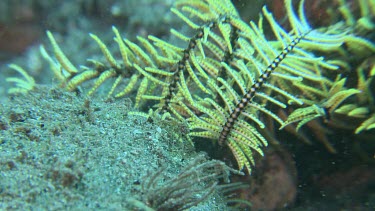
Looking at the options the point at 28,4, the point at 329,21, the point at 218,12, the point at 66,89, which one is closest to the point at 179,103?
the point at 218,12

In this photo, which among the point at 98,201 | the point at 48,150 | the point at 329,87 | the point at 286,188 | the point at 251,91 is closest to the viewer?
the point at 98,201

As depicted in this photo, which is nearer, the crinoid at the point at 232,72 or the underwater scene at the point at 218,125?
the underwater scene at the point at 218,125

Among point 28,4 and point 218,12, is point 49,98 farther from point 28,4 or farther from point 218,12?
point 28,4

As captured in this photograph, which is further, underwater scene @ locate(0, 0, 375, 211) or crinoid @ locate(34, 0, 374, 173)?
crinoid @ locate(34, 0, 374, 173)

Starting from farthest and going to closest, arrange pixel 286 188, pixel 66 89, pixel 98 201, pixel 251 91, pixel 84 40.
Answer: pixel 84 40
pixel 286 188
pixel 66 89
pixel 251 91
pixel 98 201

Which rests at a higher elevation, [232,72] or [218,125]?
[232,72]

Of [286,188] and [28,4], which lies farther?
[28,4]

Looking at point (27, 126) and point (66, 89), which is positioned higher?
point (66, 89)

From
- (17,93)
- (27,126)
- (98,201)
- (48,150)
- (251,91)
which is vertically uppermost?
(17,93)
